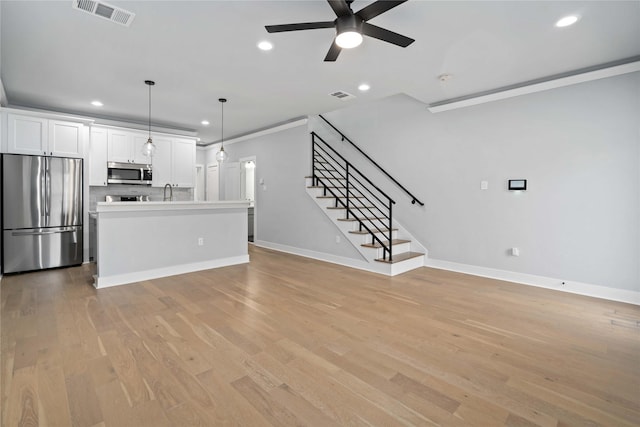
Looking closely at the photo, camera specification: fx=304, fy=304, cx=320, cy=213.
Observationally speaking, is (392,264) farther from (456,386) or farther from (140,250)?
(140,250)

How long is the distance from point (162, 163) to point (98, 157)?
1.13m

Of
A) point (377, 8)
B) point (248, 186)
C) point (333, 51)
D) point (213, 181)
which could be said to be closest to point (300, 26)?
point (333, 51)

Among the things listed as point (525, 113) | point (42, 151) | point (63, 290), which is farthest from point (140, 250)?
point (525, 113)

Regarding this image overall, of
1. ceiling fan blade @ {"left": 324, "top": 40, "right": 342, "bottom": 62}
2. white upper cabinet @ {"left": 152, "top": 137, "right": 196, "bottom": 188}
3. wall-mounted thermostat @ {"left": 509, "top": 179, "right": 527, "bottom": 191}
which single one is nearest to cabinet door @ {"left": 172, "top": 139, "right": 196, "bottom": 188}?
white upper cabinet @ {"left": 152, "top": 137, "right": 196, "bottom": 188}

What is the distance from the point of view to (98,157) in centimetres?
587

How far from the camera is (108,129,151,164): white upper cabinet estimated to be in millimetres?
6020

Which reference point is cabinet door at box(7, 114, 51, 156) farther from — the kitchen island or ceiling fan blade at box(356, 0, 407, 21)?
ceiling fan blade at box(356, 0, 407, 21)

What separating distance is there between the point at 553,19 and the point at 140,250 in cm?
534

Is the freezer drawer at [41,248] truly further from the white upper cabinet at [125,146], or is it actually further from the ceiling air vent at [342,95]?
the ceiling air vent at [342,95]

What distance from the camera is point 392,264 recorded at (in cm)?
455

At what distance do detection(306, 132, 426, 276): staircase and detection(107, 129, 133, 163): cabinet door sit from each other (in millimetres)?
3725

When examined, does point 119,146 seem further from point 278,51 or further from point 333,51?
point 333,51

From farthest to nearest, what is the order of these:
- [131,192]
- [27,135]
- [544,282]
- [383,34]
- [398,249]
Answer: [131,192]
[398,249]
[27,135]
[544,282]
[383,34]

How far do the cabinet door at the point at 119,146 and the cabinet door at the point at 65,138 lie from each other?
819mm
